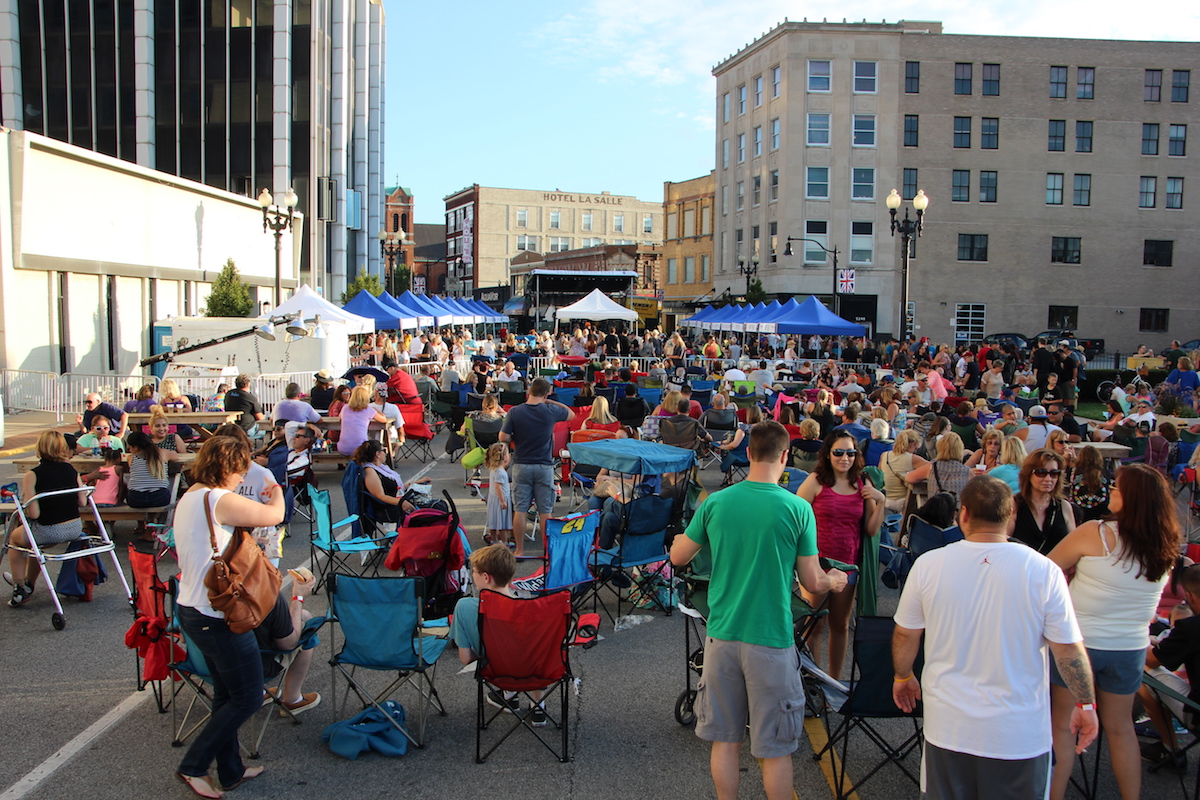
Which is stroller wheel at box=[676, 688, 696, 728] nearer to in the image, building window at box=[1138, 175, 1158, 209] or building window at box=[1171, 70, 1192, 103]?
building window at box=[1138, 175, 1158, 209]

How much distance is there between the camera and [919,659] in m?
4.53

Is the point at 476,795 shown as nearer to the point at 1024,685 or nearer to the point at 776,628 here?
the point at 776,628

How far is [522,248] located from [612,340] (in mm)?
71449

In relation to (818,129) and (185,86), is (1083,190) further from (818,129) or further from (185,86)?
(185,86)

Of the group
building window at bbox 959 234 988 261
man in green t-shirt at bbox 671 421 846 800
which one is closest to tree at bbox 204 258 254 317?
man in green t-shirt at bbox 671 421 846 800

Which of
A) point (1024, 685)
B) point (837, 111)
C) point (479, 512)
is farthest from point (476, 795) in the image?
point (837, 111)

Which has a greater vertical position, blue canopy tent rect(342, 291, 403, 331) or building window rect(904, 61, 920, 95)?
building window rect(904, 61, 920, 95)

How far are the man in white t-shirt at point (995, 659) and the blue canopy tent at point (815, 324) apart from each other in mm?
18271

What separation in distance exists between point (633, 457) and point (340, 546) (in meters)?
2.57

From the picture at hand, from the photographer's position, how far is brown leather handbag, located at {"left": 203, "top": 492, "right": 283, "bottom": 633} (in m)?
4.09

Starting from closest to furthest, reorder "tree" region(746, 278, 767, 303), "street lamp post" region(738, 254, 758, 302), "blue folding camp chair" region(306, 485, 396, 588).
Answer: "blue folding camp chair" region(306, 485, 396, 588)
"tree" region(746, 278, 767, 303)
"street lamp post" region(738, 254, 758, 302)

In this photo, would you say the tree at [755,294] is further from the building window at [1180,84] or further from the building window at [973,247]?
the building window at [1180,84]

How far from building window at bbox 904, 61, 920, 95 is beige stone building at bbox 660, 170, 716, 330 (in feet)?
45.3

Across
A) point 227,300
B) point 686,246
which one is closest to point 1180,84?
point 686,246
